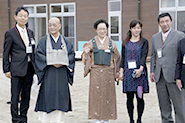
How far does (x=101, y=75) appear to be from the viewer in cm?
383

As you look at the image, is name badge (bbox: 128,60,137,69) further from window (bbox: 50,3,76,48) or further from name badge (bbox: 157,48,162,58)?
window (bbox: 50,3,76,48)

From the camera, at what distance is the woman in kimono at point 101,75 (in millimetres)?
3814

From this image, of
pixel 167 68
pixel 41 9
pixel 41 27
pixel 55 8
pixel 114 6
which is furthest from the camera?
pixel 41 27

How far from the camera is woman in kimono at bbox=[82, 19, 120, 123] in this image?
12.5 feet

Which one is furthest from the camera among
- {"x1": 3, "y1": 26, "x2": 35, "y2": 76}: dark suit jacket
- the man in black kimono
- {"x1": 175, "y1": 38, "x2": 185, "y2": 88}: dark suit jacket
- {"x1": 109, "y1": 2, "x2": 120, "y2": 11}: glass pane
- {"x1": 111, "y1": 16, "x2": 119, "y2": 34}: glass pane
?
{"x1": 111, "y1": 16, "x2": 119, "y2": 34}: glass pane

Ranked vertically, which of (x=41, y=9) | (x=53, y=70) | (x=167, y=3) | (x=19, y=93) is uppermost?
(x=41, y=9)

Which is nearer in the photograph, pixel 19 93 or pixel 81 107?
pixel 19 93

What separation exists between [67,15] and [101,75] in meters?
9.64

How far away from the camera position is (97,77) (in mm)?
3842

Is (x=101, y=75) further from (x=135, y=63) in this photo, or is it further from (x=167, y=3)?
(x=167, y=3)

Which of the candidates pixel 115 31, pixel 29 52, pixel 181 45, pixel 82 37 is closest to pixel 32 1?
pixel 82 37

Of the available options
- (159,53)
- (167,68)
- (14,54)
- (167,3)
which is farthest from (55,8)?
(167,68)

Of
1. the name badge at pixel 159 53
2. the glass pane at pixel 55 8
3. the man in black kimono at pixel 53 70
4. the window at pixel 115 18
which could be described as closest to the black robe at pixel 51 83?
the man in black kimono at pixel 53 70

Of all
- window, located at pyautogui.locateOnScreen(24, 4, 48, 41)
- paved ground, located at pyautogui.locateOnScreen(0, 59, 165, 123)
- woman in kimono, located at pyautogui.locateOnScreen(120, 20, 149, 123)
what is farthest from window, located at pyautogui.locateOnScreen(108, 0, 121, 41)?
woman in kimono, located at pyautogui.locateOnScreen(120, 20, 149, 123)
